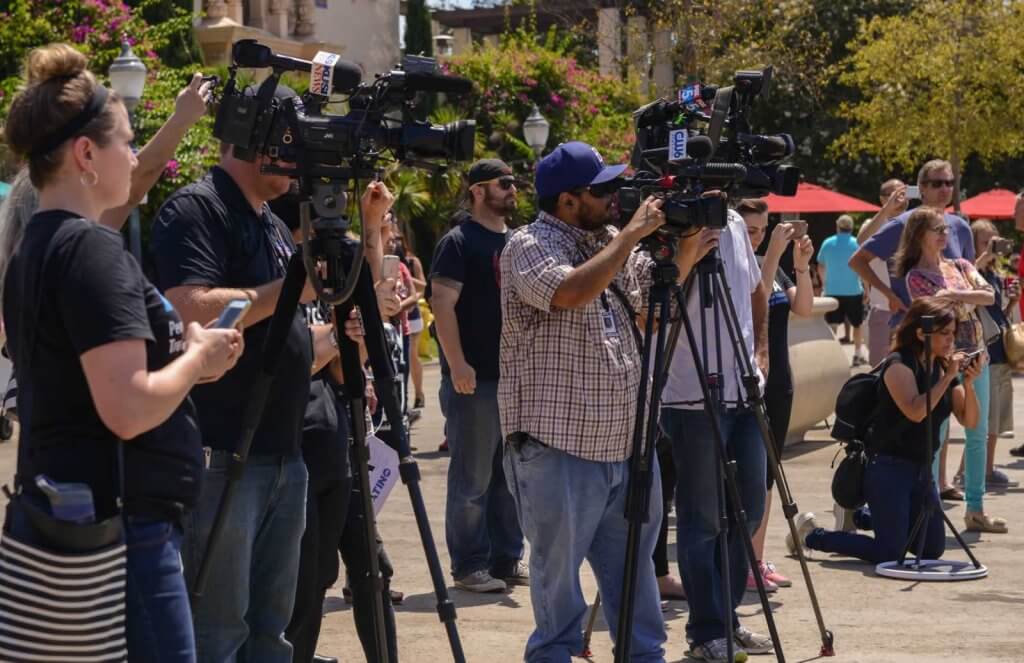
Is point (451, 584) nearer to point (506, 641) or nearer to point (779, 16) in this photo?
point (506, 641)

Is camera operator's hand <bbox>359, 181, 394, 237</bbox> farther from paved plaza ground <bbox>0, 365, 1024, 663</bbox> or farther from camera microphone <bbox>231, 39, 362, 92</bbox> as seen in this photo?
paved plaza ground <bbox>0, 365, 1024, 663</bbox>

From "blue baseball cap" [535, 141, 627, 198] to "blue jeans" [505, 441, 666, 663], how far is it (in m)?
0.84

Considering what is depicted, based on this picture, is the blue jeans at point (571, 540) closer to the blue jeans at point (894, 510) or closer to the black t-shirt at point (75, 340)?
the black t-shirt at point (75, 340)

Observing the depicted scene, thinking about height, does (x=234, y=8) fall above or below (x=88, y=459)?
above

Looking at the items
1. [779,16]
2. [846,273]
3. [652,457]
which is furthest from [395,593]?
[779,16]

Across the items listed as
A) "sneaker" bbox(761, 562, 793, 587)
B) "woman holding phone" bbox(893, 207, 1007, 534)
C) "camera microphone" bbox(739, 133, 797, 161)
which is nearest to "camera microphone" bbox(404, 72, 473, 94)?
"camera microphone" bbox(739, 133, 797, 161)

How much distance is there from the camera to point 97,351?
3164 millimetres

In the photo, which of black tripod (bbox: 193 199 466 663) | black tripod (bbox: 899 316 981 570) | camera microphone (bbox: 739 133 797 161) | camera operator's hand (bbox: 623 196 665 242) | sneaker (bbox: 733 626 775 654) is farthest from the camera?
black tripod (bbox: 899 316 981 570)

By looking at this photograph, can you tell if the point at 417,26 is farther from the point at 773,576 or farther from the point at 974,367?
the point at 773,576

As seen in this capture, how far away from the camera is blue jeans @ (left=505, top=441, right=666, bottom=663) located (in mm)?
4984

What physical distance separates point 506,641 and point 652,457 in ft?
6.14

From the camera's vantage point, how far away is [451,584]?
25.8 feet

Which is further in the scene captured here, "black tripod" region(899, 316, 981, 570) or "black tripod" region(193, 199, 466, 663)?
"black tripod" region(899, 316, 981, 570)

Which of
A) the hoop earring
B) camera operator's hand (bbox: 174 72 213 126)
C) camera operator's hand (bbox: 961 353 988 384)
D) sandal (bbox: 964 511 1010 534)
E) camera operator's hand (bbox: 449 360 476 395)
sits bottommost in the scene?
sandal (bbox: 964 511 1010 534)
